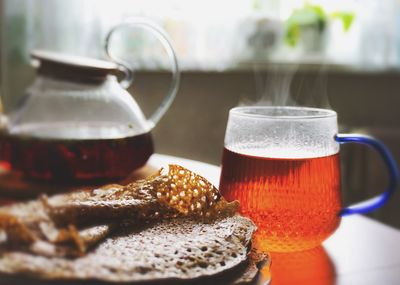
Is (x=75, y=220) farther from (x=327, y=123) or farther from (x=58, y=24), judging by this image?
(x=58, y=24)

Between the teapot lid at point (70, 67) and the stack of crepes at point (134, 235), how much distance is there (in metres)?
0.15

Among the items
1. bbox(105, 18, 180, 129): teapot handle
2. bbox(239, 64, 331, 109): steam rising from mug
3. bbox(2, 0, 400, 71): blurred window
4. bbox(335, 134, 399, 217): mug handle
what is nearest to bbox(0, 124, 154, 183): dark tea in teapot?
bbox(105, 18, 180, 129): teapot handle

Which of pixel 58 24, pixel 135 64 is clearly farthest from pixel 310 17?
pixel 58 24

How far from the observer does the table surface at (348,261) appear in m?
0.54

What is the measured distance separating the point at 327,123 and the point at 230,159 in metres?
0.10

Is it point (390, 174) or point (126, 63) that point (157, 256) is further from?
point (126, 63)

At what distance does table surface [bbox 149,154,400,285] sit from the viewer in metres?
0.54

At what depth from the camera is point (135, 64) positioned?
6.64 feet

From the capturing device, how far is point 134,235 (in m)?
0.49

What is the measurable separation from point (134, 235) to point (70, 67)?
229mm

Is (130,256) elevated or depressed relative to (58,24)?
depressed

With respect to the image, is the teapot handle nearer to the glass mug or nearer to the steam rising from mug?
the glass mug

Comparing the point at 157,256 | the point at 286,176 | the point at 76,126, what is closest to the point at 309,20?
the point at 76,126

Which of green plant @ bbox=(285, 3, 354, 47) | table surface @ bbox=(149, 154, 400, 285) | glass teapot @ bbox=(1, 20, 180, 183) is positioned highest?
green plant @ bbox=(285, 3, 354, 47)
